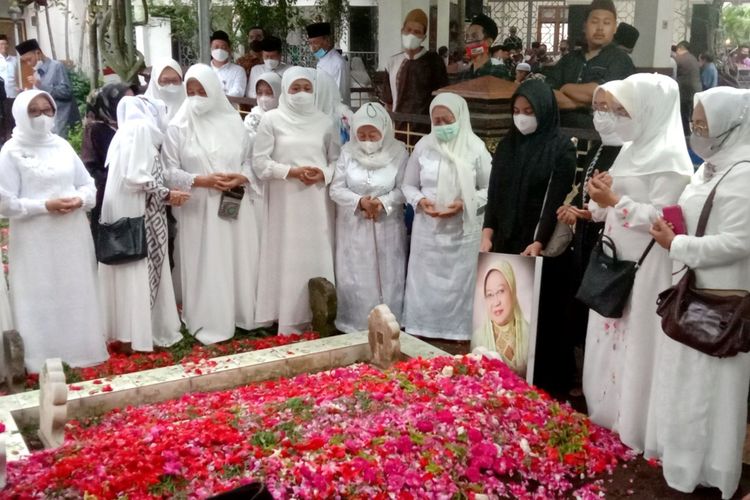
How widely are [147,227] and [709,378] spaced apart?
3.71 meters

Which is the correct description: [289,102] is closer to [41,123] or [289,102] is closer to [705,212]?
[41,123]

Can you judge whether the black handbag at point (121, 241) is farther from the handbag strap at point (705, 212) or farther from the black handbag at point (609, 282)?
the handbag strap at point (705, 212)

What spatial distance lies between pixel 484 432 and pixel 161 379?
2.01m

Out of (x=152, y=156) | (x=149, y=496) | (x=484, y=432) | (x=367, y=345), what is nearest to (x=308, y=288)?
(x=367, y=345)

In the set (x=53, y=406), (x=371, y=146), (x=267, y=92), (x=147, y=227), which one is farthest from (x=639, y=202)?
(x=267, y=92)

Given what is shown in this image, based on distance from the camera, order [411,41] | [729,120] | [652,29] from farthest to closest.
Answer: [411,41] → [652,29] → [729,120]

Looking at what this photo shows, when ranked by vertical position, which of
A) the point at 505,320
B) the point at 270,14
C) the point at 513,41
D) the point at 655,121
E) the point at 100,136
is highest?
the point at 270,14

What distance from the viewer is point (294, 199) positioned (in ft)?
20.0

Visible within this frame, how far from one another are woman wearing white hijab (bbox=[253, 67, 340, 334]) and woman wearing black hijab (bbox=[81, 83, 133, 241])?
1035mm

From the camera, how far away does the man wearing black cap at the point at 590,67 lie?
5566mm

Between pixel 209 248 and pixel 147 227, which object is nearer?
pixel 147 227

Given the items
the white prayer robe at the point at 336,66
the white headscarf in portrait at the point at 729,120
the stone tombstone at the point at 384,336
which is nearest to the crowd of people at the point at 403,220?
the white headscarf in portrait at the point at 729,120

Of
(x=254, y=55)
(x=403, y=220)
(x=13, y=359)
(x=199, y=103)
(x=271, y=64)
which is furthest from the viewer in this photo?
(x=254, y=55)

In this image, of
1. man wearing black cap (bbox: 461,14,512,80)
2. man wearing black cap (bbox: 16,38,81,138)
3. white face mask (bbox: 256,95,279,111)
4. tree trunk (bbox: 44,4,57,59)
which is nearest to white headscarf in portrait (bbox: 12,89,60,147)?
white face mask (bbox: 256,95,279,111)
